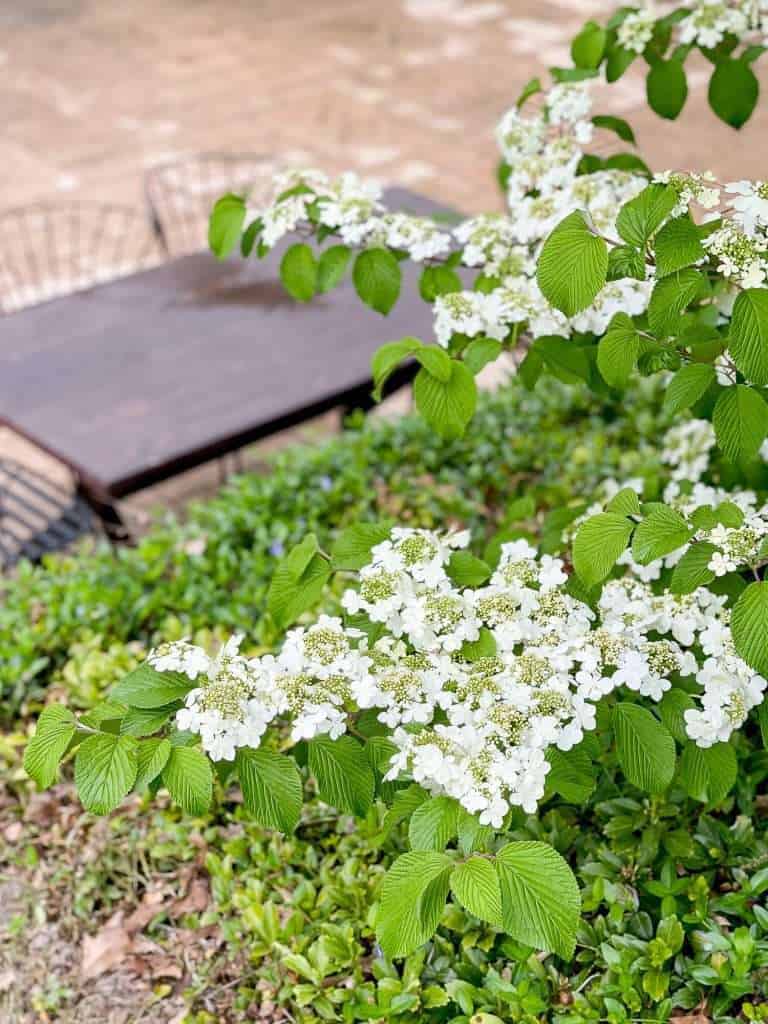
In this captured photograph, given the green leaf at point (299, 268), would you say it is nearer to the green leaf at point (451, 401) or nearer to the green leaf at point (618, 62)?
the green leaf at point (451, 401)

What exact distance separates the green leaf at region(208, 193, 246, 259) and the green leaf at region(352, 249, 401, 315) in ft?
0.68

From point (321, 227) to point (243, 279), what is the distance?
188 centimetres

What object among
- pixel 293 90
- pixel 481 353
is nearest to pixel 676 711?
pixel 481 353

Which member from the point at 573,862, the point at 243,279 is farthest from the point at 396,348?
the point at 243,279

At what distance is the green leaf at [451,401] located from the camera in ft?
4.91

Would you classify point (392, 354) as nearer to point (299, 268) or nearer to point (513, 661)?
point (299, 268)

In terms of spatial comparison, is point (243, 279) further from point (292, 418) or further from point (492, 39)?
point (492, 39)

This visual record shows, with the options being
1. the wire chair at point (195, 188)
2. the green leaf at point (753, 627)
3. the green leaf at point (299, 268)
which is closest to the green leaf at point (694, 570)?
the green leaf at point (753, 627)

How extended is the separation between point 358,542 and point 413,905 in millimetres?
525

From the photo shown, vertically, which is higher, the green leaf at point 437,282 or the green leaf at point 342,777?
the green leaf at point 437,282

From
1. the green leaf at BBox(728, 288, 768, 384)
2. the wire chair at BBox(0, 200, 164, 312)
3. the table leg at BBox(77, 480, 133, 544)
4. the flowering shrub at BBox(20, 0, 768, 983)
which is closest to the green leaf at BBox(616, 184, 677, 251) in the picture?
the flowering shrub at BBox(20, 0, 768, 983)

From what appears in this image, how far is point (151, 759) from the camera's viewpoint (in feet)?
4.00

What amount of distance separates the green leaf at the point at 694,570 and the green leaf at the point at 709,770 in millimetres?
195

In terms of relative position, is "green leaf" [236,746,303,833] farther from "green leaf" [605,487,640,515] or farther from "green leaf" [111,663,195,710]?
"green leaf" [605,487,640,515]
